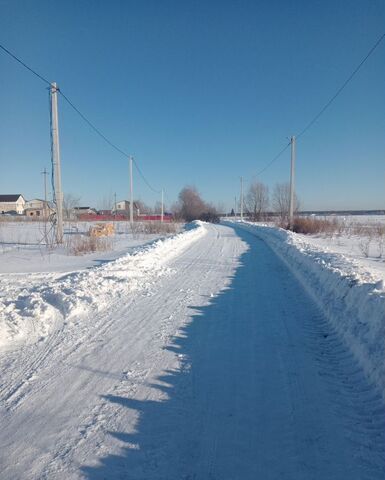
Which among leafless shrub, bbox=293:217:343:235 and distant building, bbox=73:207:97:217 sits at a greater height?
distant building, bbox=73:207:97:217

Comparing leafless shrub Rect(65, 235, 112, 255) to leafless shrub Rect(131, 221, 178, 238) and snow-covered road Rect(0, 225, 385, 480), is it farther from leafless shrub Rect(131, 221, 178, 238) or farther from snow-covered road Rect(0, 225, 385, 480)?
leafless shrub Rect(131, 221, 178, 238)

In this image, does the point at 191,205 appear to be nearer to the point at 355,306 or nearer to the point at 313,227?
the point at 313,227

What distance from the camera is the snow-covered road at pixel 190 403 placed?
265 cm

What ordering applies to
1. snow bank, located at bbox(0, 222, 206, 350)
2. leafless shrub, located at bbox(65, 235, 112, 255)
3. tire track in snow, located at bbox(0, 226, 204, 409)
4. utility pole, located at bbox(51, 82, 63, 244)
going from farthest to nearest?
1. utility pole, located at bbox(51, 82, 63, 244)
2. leafless shrub, located at bbox(65, 235, 112, 255)
3. snow bank, located at bbox(0, 222, 206, 350)
4. tire track in snow, located at bbox(0, 226, 204, 409)

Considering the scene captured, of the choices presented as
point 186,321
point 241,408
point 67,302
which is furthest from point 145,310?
point 241,408

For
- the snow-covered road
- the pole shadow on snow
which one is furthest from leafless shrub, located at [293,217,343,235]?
the pole shadow on snow

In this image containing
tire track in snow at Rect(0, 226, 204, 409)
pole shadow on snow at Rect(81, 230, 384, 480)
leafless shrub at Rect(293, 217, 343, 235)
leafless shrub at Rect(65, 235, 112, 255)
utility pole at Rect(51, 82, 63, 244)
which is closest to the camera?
pole shadow on snow at Rect(81, 230, 384, 480)

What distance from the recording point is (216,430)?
3023 mm

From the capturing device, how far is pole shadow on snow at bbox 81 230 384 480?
8.55ft

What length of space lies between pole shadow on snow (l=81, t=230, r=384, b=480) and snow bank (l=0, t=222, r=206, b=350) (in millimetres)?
2380

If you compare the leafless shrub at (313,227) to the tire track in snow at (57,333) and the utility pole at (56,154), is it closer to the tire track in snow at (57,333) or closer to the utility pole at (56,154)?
the utility pole at (56,154)

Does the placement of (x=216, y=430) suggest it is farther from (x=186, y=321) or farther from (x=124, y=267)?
(x=124, y=267)

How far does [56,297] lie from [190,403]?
14.5 feet

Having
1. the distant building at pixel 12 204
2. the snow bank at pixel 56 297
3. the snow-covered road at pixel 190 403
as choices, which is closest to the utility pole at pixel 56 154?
the snow bank at pixel 56 297
